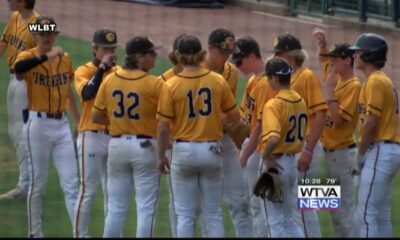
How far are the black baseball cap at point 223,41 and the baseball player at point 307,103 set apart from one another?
0.31 meters

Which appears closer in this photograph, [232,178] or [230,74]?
[232,178]

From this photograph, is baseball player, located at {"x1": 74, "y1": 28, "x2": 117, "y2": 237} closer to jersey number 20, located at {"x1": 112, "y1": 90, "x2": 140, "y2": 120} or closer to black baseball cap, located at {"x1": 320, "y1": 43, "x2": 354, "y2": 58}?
jersey number 20, located at {"x1": 112, "y1": 90, "x2": 140, "y2": 120}

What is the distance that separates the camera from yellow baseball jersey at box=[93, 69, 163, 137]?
22.7ft

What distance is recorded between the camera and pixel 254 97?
286 inches

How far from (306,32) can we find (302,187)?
29.7ft

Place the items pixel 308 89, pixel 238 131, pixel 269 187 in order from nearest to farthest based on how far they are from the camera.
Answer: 1. pixel 269 187
2. pixel 238 131
3. pixel 308 89

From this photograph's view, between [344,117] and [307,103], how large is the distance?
30cm

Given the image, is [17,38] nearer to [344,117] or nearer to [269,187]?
[344,117]

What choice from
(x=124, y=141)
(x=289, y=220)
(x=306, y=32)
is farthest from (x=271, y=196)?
(x=306, y=32)

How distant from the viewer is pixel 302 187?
7336mm

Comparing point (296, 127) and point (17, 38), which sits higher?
point (17, 38)

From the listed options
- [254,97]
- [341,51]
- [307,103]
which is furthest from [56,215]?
[341,51]

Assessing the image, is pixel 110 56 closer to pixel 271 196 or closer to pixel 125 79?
pixel 125 79

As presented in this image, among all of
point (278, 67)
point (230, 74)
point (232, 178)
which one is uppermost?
point (278, 67)
